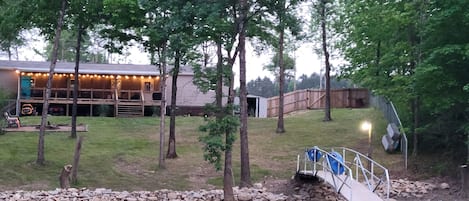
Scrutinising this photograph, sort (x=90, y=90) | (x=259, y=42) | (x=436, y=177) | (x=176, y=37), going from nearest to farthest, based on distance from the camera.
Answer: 1. (x=176, y=37)
2. (x=436, y=177)
3. (x=259, y=42)
4. (x=90, y=90)

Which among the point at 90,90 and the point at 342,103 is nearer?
the point at 90,90

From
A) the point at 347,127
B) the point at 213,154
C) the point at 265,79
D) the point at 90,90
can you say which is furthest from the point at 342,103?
the point at 265,79

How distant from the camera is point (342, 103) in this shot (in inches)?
1329

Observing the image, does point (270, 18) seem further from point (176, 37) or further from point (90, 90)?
point (90, 90)

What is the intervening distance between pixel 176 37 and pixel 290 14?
3.35 metres

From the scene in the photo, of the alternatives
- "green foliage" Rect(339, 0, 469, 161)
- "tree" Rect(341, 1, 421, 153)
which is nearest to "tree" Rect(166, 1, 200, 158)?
"green foliage" Rect(339, 0, 469, 161)

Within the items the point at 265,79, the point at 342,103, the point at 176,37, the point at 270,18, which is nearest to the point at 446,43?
the point at 270,18

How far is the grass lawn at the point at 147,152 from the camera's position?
14.9 m

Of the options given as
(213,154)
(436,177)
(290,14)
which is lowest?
(436,177)

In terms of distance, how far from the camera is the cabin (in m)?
28.8

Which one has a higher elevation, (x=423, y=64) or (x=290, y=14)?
(x=290, y=14)

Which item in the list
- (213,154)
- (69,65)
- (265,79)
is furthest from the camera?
(265,79)

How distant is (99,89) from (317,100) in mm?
14446

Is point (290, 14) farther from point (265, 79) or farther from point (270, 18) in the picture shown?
point (265, 79)
